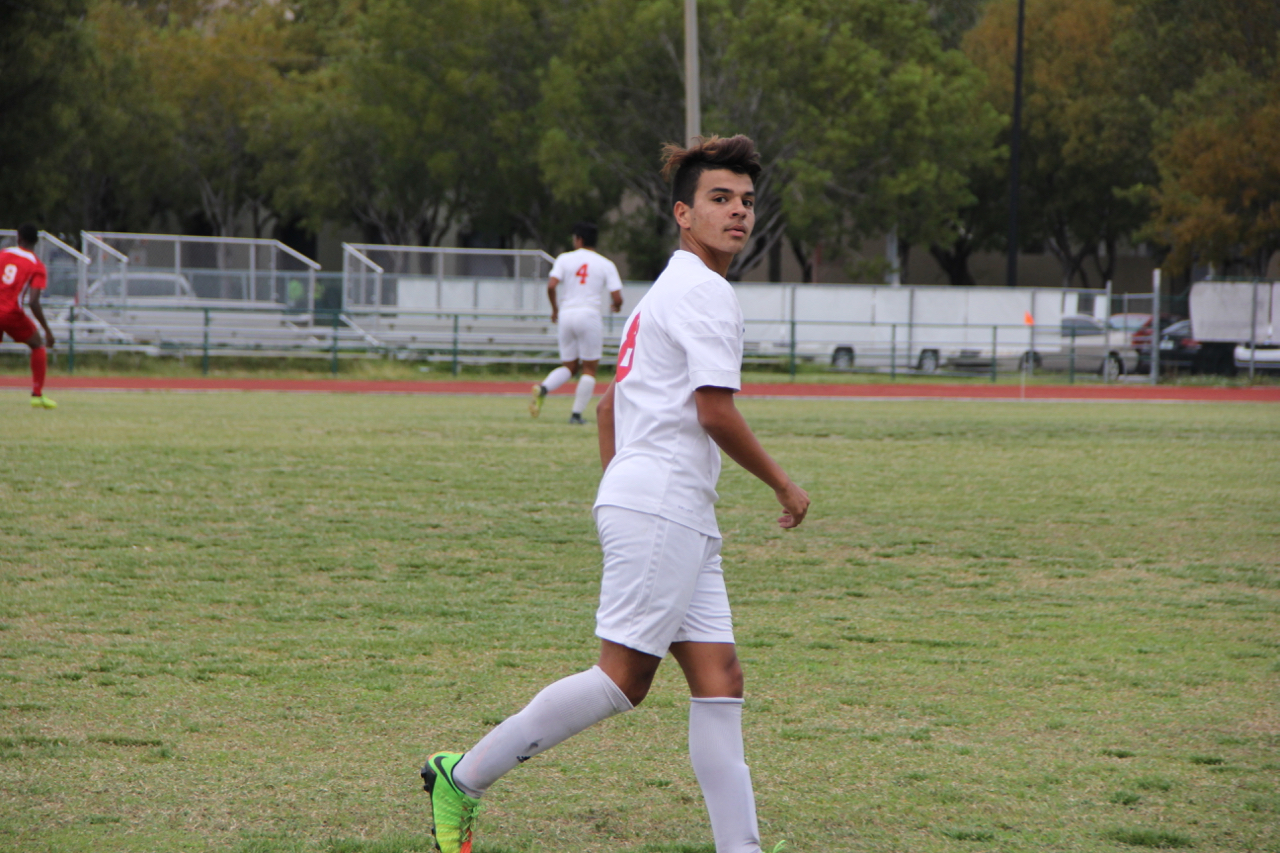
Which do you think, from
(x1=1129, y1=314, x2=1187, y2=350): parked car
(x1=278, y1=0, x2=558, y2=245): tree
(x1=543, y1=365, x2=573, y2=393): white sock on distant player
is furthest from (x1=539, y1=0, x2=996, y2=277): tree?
(x1=543, y1=365, x2=573, y2=393): white sock on distant player

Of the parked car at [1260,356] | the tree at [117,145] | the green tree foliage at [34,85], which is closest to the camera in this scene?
the parked car at [1260,356]

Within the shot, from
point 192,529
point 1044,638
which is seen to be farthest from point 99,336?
point 1044,638

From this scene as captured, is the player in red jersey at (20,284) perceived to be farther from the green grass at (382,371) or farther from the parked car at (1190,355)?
the parked car at (1190,355)

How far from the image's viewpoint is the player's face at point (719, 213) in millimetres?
3299

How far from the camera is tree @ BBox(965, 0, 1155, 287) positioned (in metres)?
42.5

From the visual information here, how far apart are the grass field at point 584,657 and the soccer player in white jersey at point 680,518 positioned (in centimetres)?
42

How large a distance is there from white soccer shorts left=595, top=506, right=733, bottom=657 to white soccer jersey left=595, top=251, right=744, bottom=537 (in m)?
0.03

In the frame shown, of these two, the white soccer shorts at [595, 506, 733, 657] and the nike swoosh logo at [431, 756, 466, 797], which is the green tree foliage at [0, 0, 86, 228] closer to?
the nike swoosh logo at [431, 756, 466, 797]

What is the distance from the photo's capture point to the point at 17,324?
1516cm

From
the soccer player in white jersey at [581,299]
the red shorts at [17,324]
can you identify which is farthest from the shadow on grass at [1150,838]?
the red shorts at [17,324]

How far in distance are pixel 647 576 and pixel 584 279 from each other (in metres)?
11.9

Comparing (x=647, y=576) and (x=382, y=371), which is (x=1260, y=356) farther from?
(x=647, y=576)

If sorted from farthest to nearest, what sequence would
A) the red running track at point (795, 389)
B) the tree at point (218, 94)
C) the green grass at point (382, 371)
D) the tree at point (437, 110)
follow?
the tree at point (218, 94) → the tree at point (437, 110) → the green grass at point (382, 371) → the red running track at point (795, 389)

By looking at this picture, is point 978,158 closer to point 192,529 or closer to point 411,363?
point 411,363
